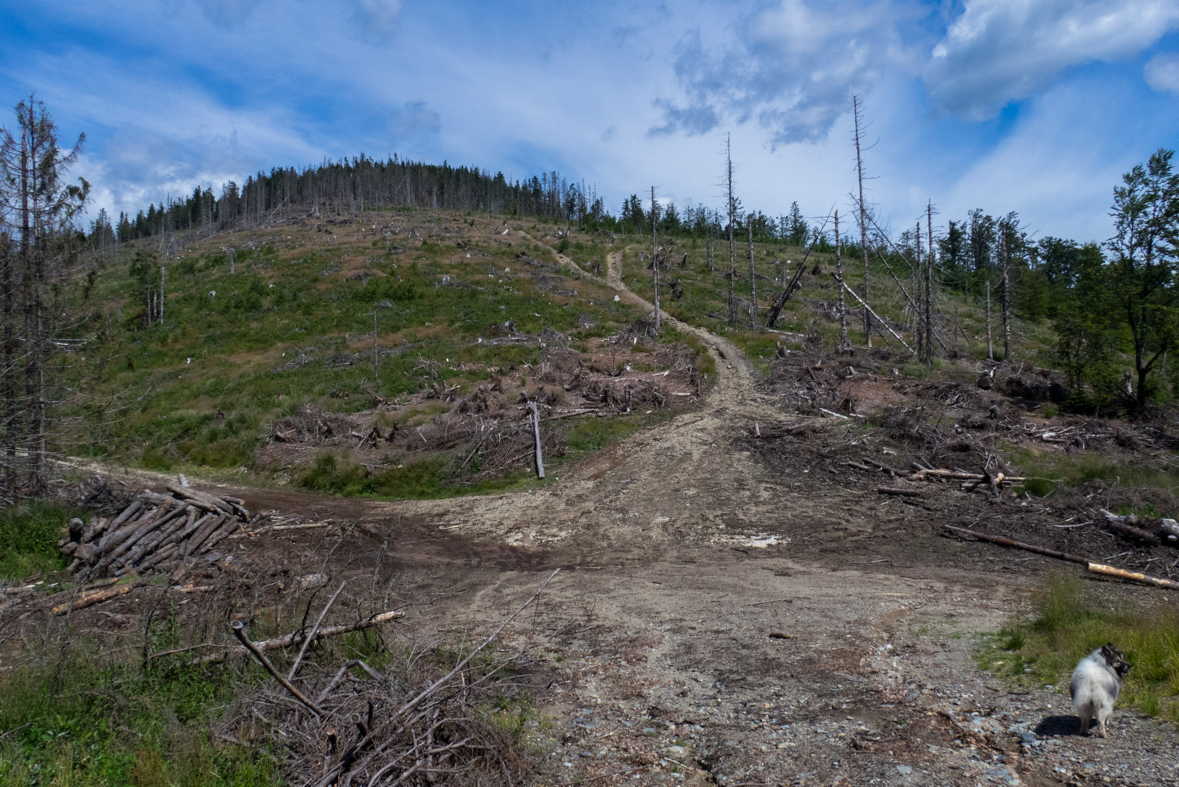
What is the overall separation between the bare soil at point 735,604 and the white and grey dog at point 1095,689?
200mm

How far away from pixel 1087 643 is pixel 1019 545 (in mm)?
5104

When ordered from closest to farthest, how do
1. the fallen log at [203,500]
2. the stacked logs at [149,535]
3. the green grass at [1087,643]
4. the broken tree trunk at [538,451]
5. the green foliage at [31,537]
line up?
the green grass at [1087,643] → the green foliage at [31,537] → the stacked logs at [149,535] → the fallen log at [203,500] → the broken tree trunk at [538,451]

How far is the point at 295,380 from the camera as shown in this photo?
27.9 metres

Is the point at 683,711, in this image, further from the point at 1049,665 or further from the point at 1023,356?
the point at 1023,356

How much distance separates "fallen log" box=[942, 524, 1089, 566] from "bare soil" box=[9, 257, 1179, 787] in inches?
10.2

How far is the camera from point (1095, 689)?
481cm

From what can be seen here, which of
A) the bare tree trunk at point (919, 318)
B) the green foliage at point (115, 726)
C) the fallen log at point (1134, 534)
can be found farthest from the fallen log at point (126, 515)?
the bare tree trunk at point (919, 318)

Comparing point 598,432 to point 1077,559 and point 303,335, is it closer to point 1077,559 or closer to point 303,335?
point 1077,559

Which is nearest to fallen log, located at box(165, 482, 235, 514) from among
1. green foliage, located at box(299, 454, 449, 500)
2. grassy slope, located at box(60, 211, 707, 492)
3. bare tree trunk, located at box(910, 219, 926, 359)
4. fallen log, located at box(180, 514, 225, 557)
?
fallen log, located at box(180, 514, 225, 557)

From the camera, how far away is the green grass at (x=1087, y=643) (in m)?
5.43

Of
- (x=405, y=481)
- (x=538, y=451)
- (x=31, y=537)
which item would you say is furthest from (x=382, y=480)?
(x=31, y=537)

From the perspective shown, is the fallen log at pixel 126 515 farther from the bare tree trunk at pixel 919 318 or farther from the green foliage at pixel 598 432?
the bare tree trunk at pixel 919 318

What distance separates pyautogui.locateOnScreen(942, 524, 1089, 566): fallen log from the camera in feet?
32.8

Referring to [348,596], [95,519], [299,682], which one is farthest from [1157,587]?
[95,519]
